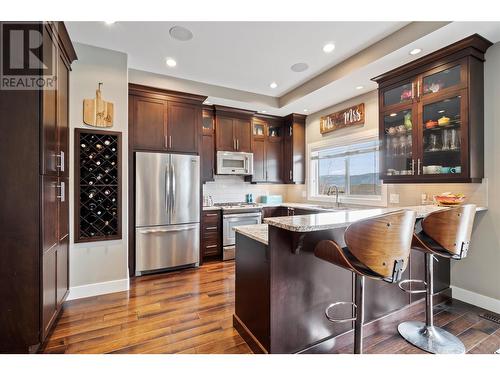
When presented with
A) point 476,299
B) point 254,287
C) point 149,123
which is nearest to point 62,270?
point 254,287

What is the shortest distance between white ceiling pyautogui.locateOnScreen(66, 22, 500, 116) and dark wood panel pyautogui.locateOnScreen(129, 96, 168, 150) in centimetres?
34

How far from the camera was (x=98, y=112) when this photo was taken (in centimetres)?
281

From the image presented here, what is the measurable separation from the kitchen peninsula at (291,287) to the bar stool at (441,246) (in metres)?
0.20

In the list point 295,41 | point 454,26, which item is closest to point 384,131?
point 454,26

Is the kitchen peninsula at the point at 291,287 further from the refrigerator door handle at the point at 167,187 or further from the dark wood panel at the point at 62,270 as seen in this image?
the refrigerator door handle at the point at 167,187

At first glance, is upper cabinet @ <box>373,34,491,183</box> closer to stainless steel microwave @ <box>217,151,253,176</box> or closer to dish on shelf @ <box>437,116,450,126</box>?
dish on shelf @ <box>437,116,450,126</box>

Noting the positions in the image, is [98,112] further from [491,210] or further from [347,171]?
[491,210]

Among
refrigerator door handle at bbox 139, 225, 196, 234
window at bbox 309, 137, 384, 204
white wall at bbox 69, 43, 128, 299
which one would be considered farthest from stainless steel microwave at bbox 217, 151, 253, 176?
white wall at bbox 69, 43, 128, 299

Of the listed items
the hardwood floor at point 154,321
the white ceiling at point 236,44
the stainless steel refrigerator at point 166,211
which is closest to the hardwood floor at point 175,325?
Answer: the hardwood floor at point 154,321

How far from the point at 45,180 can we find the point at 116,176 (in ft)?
3.43

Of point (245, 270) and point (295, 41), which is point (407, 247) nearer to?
point (245, 270)

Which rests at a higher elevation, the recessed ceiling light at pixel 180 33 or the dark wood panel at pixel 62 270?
the recessed ceiling light at pixel 180 33

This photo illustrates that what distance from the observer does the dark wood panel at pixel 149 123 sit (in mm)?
3430

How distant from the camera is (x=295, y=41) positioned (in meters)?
2.71
